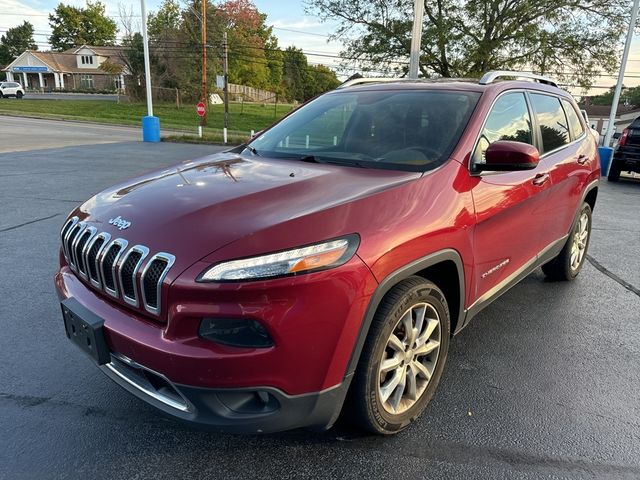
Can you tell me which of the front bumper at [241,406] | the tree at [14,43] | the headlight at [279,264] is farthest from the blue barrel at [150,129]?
the tree at [14,43]

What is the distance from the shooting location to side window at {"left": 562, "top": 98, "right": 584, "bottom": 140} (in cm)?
427

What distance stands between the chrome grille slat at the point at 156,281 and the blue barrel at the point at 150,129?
18.4m

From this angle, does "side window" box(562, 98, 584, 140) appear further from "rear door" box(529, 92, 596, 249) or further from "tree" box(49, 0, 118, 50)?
"tree" box(49, 0, 118, 50)

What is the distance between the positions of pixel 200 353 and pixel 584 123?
14.4 feet

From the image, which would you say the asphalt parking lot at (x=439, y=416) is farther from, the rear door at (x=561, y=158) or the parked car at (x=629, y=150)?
the parked car at (x=629, y=150)

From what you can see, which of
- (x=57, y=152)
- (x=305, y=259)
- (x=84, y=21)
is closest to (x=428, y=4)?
(x=57, y=152)

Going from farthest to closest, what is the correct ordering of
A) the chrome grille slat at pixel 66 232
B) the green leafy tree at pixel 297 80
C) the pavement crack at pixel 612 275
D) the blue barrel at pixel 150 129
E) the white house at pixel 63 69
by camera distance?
the green leafy tree at pixel 297 80
the white house at pixel 63 69
the blue barrel at pixel 150 129
the pavement crack at pixel 612 275
the chrome grille slat at pixel 66 232

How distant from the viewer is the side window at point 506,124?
9.46 feet

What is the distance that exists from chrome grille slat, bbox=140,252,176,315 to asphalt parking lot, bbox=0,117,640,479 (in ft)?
2.66

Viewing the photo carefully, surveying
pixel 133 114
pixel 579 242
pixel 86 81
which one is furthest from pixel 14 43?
pixel 579 242

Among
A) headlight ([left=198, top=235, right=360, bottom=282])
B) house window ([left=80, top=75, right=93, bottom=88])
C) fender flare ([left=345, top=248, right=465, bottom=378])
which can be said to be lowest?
fender flare ([left=345, top=248, right=465, bottom=378])

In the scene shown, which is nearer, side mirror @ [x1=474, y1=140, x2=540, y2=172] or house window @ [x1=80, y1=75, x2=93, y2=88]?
side mirror @ [x1=474, y1=140, x2=540, y2=172]

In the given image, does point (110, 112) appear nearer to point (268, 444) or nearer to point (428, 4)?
point (428, 4)

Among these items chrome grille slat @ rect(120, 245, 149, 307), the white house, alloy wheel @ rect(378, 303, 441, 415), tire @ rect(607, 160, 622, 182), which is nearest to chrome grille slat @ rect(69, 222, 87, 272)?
chrome grille slat @ rect(120, 245, 149, 307)
